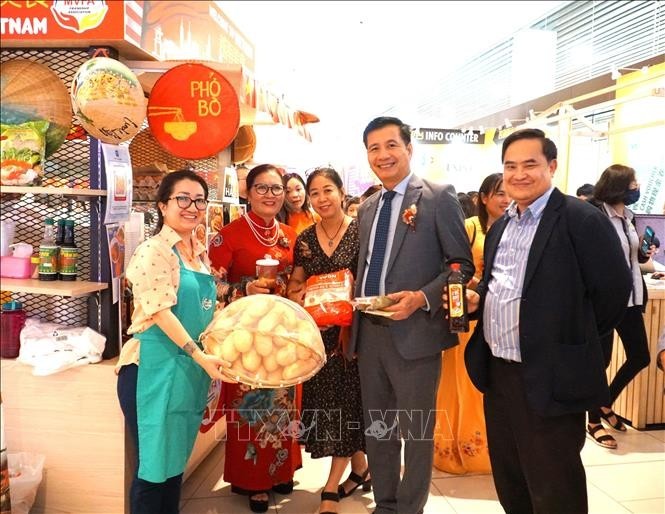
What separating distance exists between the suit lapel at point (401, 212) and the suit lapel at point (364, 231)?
5.6 inches

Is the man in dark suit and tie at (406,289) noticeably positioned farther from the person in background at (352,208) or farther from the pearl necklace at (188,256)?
the person in background at (352,208)

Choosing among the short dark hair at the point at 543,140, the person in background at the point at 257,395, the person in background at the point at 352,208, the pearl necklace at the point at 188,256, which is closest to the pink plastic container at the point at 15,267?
the pearl necklace at the point at 188,256

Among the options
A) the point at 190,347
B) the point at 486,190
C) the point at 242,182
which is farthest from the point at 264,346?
the point at 242,182

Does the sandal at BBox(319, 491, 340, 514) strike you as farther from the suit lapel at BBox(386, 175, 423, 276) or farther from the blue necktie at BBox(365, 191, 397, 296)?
the suit lapel at BBox(386, 175, 423, 276)

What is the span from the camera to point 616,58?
5.21 metres

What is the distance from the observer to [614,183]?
3.40 metres

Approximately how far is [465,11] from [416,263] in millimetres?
2040

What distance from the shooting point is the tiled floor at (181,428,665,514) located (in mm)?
2609

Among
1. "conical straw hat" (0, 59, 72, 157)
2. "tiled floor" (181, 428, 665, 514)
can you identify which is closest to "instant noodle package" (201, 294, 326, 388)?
"conical straw hat" (0, 59, 72, 157)

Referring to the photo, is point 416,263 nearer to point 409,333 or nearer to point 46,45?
point 409,333

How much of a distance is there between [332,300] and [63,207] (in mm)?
1273

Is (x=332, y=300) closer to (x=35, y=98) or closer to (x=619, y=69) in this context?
(x=35, y=98)

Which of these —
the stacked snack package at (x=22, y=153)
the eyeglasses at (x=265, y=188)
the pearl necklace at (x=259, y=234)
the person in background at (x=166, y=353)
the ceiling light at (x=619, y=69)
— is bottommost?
the person in background at (x=166, y=353)

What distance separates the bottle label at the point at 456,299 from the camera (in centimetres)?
188
